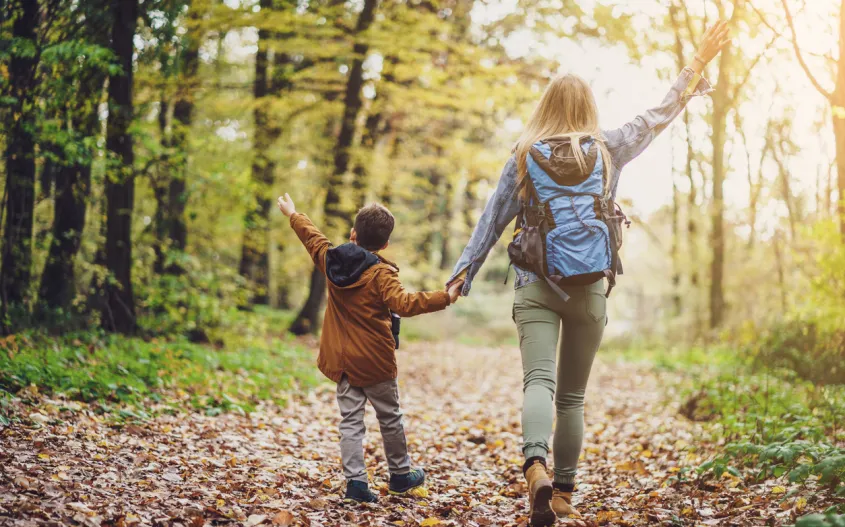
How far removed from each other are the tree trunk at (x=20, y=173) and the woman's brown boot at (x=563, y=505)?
218 inches

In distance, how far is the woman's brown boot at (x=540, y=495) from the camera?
321cm

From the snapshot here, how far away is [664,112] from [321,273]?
25.2 feet

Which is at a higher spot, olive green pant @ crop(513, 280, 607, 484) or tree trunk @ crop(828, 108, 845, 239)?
tree trunk @ crop(828, 108, 845, 239)

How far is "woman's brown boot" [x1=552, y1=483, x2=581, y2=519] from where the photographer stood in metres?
3.61

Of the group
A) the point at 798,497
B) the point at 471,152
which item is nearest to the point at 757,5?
the point at 798,497

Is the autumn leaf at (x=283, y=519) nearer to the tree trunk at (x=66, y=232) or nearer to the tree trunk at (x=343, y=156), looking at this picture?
the tree trunk at (x=66, y=232)

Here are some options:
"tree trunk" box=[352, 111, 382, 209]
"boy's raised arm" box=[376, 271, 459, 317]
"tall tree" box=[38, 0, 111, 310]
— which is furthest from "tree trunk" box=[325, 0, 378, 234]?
"boy's raised arm" box=[376, 271, 459, 317]

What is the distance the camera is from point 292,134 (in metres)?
15.4

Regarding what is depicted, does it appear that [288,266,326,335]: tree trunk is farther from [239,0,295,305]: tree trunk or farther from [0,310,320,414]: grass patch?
[0,310,320,414]: grass patch

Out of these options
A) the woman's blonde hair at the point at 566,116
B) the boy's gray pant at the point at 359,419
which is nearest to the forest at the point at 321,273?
the woman's blonde hair at the point at 566,116

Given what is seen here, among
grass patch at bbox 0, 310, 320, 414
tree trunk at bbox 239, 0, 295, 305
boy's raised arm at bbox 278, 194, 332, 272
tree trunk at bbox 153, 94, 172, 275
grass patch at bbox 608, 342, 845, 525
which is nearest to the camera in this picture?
grass patch at bbox 608, 342, 845, 525

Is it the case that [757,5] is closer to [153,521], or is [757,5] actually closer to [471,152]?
[153,521]

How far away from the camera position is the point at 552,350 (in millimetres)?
3531

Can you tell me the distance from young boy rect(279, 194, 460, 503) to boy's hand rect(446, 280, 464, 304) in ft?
0.84
